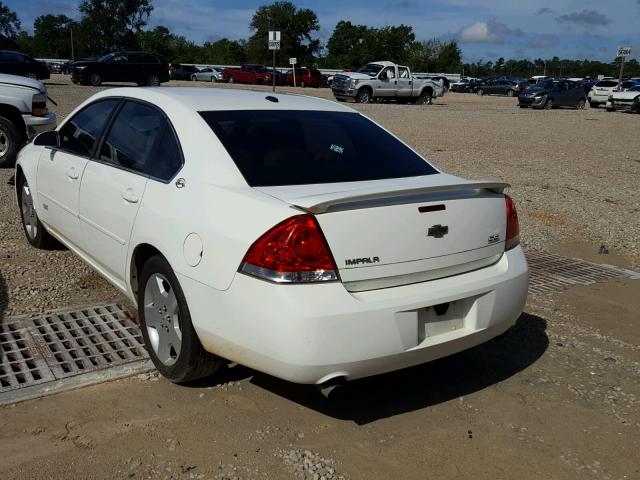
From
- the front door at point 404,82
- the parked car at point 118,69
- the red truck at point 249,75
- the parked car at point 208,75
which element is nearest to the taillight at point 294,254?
the front door at point 404,82

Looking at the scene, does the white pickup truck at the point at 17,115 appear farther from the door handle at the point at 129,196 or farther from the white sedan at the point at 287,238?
the door handle at the point at 129,196

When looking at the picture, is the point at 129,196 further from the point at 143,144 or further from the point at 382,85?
the point at 382,85

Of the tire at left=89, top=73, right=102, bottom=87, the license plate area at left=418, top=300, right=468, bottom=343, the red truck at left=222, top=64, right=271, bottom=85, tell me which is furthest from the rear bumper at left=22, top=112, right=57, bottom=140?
the red truck at left=222, top=64, right=271, bottom=85

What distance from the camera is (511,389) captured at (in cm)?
377

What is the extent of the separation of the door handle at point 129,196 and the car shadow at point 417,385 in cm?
123

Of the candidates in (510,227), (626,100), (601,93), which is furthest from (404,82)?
(510,227)

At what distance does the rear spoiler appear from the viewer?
293 cm

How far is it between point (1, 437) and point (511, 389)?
2694 millimetres

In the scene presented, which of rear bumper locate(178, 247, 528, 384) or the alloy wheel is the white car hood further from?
rear bumper locate(178, 247, 528, 384)

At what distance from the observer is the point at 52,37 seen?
97.6 metres

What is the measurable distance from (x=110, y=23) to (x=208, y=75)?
95.2 ft

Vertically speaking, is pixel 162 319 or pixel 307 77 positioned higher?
pixel 307 77

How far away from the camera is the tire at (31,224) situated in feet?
18.9

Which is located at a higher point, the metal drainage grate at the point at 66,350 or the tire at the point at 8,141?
the tire at the point at 8,141
